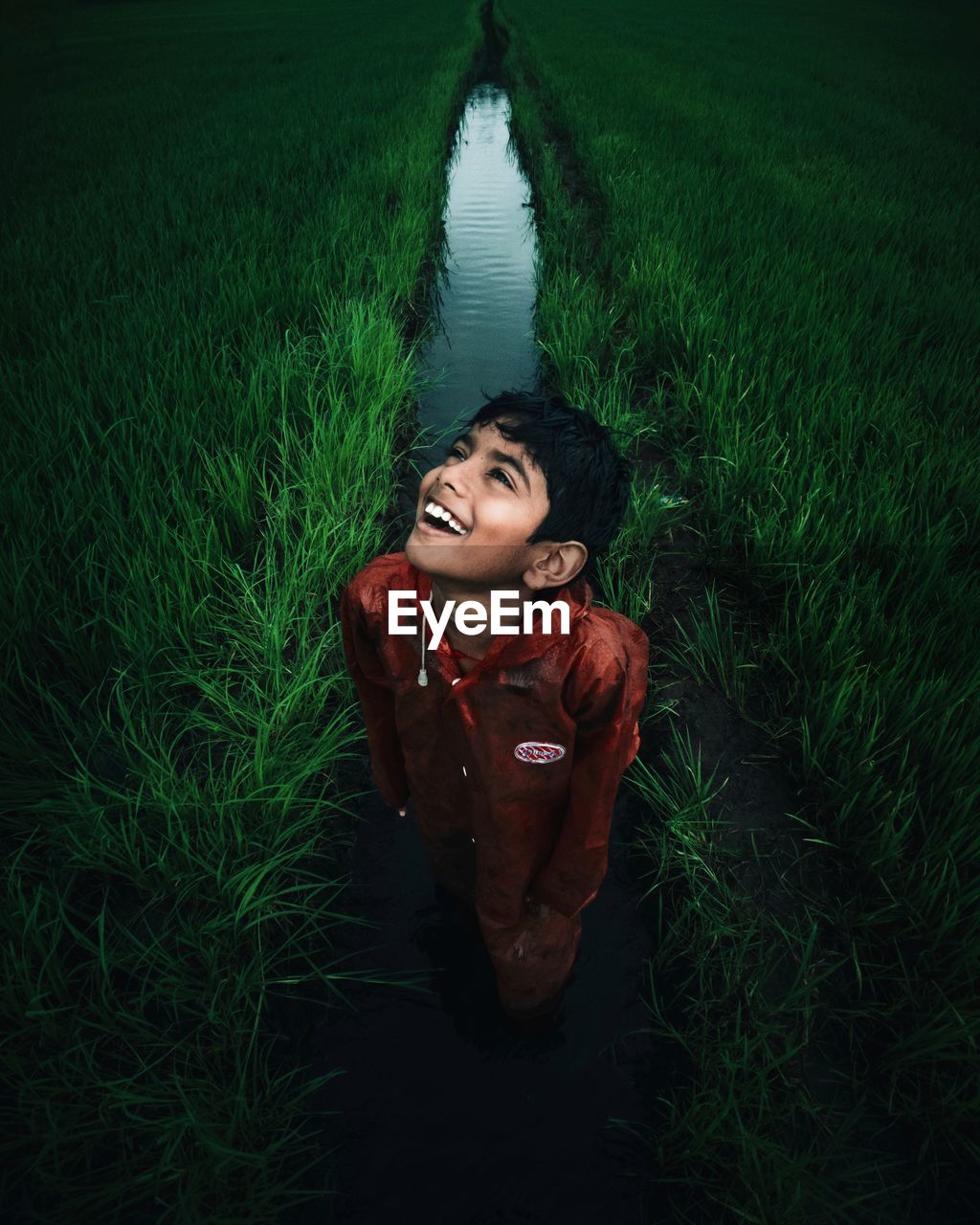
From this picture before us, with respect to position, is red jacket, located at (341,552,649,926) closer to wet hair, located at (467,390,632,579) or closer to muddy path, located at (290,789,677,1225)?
wet hair, located at (467,390,632,579)

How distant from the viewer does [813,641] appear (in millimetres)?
1517

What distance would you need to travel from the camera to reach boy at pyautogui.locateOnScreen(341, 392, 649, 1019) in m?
0.78

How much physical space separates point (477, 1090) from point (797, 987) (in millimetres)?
679

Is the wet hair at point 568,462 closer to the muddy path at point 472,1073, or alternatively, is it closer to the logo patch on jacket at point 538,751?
the logo patch on jacket at point 538,751

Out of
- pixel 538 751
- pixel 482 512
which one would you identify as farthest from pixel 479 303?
pixel 538 751

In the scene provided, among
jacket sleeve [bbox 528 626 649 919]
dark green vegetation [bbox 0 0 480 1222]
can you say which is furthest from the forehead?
dark green vegetation [bbox 0 0 480 1222]

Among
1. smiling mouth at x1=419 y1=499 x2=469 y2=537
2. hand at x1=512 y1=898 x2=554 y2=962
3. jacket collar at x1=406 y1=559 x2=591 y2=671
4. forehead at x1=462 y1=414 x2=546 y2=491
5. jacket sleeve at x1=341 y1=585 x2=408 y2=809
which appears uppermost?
forehead at x1=462 y1=414 x2=546 y2=491

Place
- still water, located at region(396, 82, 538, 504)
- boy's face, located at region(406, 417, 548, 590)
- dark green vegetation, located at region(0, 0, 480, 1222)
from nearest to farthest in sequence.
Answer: boy's face, located at region(406, 417, 548, 590), dark green vegetation, located at region(0, 0, 480, 1222), still water, located at region(396, 82, 538, 504)

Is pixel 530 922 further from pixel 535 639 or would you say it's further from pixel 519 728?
pixel 535 639

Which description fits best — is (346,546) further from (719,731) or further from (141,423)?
(719,731)

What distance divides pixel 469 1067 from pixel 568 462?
4.15ft

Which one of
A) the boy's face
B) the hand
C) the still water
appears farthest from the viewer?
the still water

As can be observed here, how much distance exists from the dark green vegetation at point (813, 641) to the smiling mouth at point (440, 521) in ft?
2.91

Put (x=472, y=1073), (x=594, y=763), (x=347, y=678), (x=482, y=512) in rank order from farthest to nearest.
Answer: (x=347, y=678) < (x=472, y=1073) < (x=594, y=763) < (x=482, y=512)
